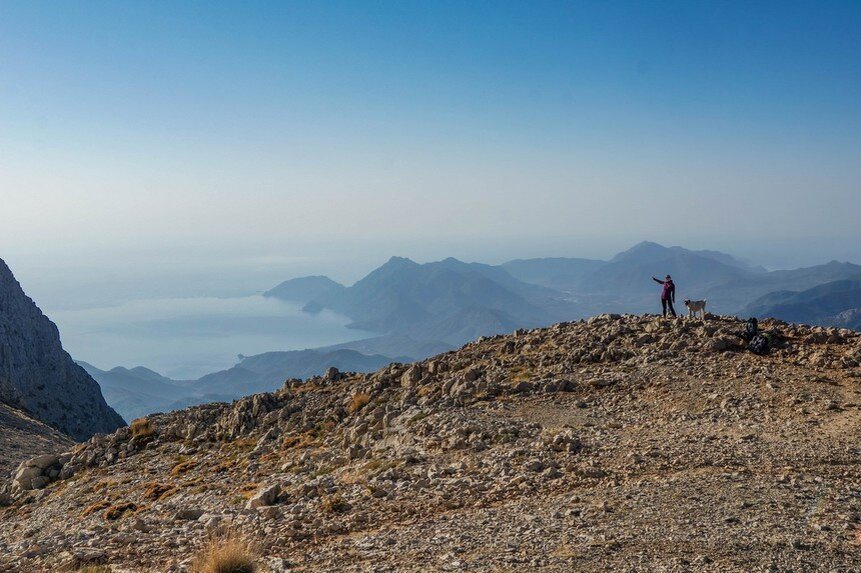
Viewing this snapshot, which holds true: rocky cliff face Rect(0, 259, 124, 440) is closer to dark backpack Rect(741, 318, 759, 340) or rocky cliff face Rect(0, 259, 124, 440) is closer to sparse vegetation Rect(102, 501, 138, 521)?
sparse vegetation Rect(102, 501, 138, 521)

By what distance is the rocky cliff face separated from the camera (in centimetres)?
7750

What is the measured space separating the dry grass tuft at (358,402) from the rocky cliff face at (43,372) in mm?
56625

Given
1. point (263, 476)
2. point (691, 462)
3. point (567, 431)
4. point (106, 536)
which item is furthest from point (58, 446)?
point (691, 462)

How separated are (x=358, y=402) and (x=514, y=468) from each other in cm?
1250

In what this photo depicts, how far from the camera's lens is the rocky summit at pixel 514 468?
44.9ft

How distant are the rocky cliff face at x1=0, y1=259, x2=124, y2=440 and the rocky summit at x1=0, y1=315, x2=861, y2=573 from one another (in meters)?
51.7

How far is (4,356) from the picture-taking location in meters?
79.2

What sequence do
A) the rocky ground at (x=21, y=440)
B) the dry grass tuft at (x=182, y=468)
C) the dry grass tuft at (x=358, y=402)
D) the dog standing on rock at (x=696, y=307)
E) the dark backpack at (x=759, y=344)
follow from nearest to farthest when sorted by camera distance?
the dark backpack at (x=759, y=344) → the dry grass tuft at (x=182, y=468) → the dry grass tuft at (x=358, y=402) → the dog standing on rock at (x=696, y=307) → the rocky ground at (x=21, y=440)

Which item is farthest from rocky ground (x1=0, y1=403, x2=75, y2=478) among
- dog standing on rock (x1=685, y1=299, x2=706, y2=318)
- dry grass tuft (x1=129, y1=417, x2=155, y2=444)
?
dog standing on rock (x1=685, y1=299, x2=706, y2=318)

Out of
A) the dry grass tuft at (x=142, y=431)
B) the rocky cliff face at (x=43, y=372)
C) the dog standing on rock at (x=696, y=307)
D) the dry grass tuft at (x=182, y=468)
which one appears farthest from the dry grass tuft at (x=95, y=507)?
the rocky cliff face at (x=43, y=372)

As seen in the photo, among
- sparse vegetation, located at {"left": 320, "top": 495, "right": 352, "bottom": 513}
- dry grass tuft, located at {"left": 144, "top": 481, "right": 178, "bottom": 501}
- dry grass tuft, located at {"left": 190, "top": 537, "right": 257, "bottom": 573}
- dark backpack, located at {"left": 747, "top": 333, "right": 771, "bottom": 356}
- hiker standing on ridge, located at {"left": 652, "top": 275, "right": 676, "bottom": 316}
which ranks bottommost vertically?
dry grass tuft, located at {"left": 144, "top": 481, "right": 178, "bottom": 501}

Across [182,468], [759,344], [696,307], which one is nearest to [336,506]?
[182,468]

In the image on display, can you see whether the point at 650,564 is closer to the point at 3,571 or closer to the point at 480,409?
the point at 480,409

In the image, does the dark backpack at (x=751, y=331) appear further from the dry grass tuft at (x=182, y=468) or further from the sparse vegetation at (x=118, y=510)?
the sparse vegetation at (x=118, y=510)
